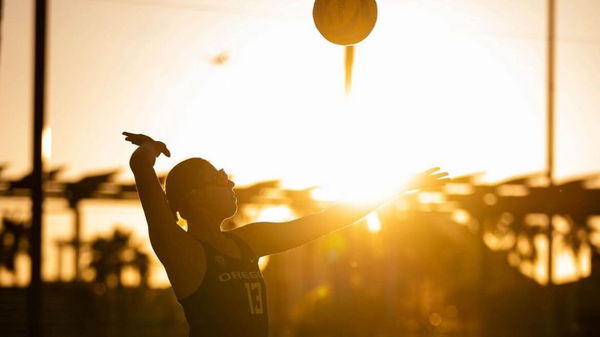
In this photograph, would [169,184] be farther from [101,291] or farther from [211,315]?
→ [101,291]

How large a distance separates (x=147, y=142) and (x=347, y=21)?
130 inches

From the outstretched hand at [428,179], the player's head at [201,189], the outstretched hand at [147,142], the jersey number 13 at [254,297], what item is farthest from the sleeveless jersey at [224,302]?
the outstretched hand at [428,179]

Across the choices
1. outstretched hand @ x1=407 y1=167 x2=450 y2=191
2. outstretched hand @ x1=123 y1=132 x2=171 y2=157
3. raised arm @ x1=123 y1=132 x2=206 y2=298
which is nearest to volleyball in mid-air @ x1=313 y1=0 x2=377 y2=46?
outstretched hand @ x1=407 y1=167 x2=450 y2=191

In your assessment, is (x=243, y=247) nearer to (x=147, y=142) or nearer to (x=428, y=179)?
(x=147, y=142)

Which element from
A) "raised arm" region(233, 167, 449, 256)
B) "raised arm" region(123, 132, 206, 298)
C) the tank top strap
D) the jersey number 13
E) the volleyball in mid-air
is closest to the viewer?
"raised arm" region(123, 132, 206, 298)

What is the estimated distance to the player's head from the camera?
4.34 metres

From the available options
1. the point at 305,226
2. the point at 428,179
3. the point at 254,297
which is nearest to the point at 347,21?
the point at 428,179

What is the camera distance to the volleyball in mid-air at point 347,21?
291 inches

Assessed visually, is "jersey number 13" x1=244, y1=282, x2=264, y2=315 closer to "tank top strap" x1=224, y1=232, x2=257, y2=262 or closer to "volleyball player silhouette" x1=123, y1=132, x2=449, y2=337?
"volleyball player silhouette" x1=123, y1=132, x2=449, y2=337

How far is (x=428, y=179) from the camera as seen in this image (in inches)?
179

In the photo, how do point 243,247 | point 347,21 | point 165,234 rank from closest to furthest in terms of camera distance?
point 165,234, point 243,247, point 347,21

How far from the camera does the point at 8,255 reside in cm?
6088

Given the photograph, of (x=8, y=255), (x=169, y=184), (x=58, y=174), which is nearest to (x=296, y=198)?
(x=58, y=174)

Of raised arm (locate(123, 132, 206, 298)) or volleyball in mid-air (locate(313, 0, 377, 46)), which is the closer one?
raised arm (locate(123, 132, 206, 298))
